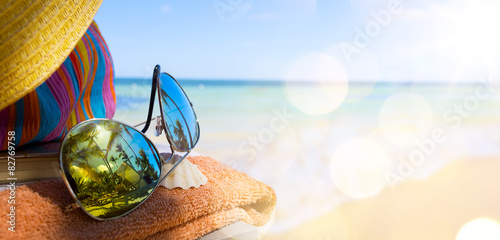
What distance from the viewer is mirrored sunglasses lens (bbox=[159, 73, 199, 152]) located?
44 centimetres

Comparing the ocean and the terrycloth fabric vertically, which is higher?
the terrycloth fabric

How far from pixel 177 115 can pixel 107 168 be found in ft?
0.53

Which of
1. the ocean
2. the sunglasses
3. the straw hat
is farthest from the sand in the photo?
the straw hat

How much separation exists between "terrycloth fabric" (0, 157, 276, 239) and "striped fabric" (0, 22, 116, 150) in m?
0.14

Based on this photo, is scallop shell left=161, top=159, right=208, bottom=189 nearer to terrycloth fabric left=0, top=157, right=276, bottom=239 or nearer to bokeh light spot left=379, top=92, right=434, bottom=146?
terrycloth fabric left=0, top=157, right=276, bottom=239

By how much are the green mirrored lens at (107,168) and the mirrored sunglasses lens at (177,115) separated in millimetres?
68

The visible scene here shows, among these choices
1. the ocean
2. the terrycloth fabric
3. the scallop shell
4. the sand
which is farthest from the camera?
the ocean

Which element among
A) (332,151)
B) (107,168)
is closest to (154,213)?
(107,168)

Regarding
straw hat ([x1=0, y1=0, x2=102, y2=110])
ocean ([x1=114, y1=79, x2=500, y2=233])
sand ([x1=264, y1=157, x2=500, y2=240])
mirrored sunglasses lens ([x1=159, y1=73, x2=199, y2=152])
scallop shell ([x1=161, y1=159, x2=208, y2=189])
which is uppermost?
straw hat ([x1=0, y1=0, x2=102, y2=110])

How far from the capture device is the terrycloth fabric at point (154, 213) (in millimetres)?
278

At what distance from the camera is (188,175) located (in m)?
0.42

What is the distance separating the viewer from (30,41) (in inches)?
12.0

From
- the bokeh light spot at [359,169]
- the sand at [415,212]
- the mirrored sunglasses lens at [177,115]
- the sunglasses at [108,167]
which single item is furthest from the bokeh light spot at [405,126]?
the sunglasses at [108,167]

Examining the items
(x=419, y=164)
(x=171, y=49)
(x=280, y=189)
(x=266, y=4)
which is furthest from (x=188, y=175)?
(x=171, y=49)
